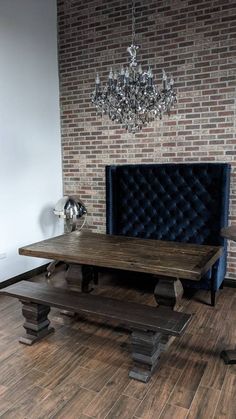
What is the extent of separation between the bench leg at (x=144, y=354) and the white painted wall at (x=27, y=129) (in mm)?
2048

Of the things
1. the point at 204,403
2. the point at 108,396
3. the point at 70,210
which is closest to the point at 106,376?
the point at 108,396

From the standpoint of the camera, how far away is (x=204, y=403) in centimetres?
184

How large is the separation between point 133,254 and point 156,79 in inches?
89.0

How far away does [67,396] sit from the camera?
1.91 metres

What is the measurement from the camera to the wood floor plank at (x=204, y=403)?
1753 mm

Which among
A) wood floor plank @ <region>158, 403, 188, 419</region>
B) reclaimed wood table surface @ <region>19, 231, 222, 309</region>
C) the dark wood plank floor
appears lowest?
the dark wood plank floor

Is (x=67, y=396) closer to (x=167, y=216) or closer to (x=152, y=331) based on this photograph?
(x=152, y=331)

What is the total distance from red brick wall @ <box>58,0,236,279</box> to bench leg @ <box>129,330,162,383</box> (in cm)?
181

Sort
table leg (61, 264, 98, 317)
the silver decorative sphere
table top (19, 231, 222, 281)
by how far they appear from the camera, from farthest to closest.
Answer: the silver decorative sphere
table leg (61, 264, 98, 317)
table top (19, 231, 222, 281)

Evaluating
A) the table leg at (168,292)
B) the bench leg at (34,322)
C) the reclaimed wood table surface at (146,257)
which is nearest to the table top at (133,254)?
the reclaimed wood table surface at (146,257)

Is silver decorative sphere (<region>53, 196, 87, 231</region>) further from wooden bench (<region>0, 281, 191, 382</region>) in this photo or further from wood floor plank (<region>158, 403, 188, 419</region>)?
wood floor plank (<region>158, 403, 188, 419</region>)

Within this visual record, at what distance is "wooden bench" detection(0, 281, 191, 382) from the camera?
6.68ft

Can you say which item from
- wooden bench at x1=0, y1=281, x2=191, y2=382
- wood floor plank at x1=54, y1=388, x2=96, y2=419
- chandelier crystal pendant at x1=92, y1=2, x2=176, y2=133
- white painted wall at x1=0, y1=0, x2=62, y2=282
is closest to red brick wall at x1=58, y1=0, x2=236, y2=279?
white painted wall at x1=0, y1=0, x2=62, y2=282

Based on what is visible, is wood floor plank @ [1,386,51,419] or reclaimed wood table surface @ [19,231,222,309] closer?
wood floor plank @ [1,386,51,419]
